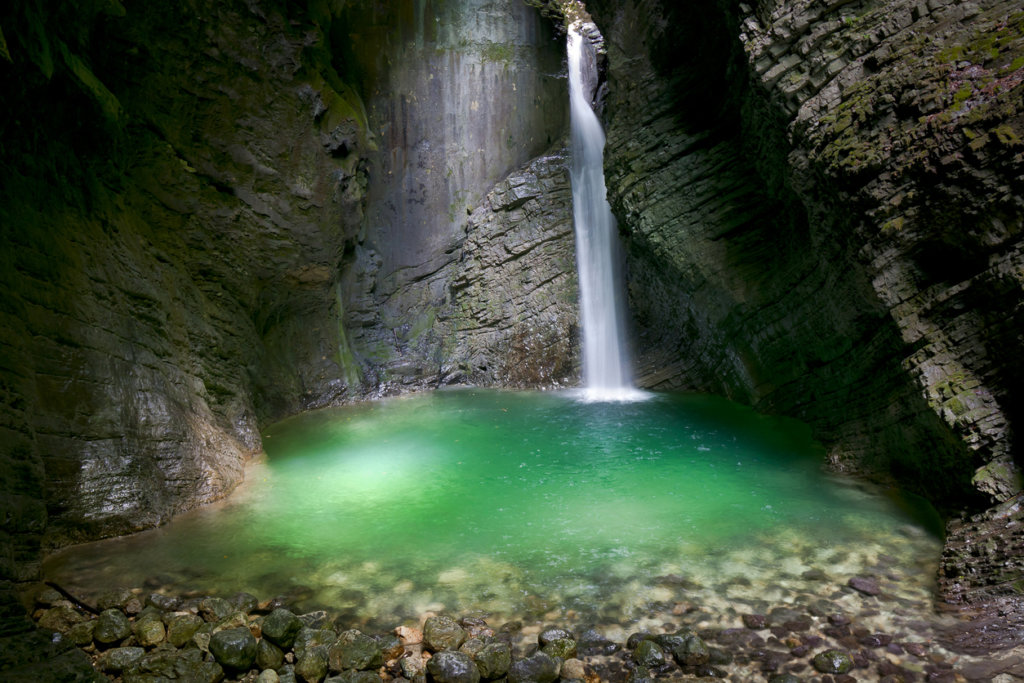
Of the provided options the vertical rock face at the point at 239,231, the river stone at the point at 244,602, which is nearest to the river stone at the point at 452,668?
the river stone at the point at 244,602

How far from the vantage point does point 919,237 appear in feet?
18.6

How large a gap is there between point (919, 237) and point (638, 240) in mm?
6042

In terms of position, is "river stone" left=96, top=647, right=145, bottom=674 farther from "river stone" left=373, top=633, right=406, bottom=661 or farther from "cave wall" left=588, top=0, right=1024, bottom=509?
"cave wall" left=588, top=0, right=1024, bottom=509

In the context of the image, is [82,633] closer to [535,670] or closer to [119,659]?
[119,659]

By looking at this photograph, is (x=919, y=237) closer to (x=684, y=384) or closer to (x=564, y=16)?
(x=684, y=384)

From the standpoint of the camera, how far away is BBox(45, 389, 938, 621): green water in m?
4.77

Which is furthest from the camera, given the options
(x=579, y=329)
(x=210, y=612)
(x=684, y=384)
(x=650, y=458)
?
(x=579, y=329)

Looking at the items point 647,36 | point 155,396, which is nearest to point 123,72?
point 155,396

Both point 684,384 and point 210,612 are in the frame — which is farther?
point 684,384

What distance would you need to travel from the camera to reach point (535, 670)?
357cm

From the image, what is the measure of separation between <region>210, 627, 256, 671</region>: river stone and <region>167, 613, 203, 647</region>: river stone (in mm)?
273

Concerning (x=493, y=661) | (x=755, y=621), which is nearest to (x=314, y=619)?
(x=493, y=661)

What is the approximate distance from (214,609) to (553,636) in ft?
7.67

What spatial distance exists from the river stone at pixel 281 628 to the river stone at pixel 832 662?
3150mm
